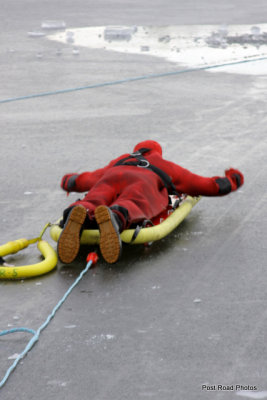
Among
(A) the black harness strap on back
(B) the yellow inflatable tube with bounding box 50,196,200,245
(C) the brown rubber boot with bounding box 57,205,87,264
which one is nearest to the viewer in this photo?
(C) the brown rubber boot with bounding box 57,205,87,264

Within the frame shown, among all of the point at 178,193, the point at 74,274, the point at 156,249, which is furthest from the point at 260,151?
the point at 74,274

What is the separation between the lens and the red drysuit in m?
5.21

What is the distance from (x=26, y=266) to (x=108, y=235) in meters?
0.54

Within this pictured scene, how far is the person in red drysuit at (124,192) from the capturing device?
488cm

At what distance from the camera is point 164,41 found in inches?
608

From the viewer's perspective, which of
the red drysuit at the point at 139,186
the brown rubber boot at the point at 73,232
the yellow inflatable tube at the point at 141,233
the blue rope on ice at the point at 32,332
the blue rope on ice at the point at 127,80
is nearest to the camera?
the blue rope on ice at the point at 32,332

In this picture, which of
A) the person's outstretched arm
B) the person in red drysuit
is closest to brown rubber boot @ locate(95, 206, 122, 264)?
the person in red drysuit

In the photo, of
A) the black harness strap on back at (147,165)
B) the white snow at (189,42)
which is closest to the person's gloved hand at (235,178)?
the black harness strap on back at (147,165)

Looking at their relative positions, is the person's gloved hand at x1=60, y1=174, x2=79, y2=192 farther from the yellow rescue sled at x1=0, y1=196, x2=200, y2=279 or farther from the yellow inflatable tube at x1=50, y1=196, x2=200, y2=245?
the yellow inflatable tube at x1=50, y1=196, x2=200, y2=245

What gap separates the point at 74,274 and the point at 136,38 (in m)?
11.8

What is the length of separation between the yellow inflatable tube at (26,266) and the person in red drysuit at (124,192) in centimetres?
10

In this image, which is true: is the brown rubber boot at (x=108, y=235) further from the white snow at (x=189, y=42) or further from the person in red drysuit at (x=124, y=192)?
the white snow at (x=189, y=42)

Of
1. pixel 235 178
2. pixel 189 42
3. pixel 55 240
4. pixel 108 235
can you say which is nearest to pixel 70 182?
pixel 55 240

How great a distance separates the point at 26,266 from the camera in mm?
4832
